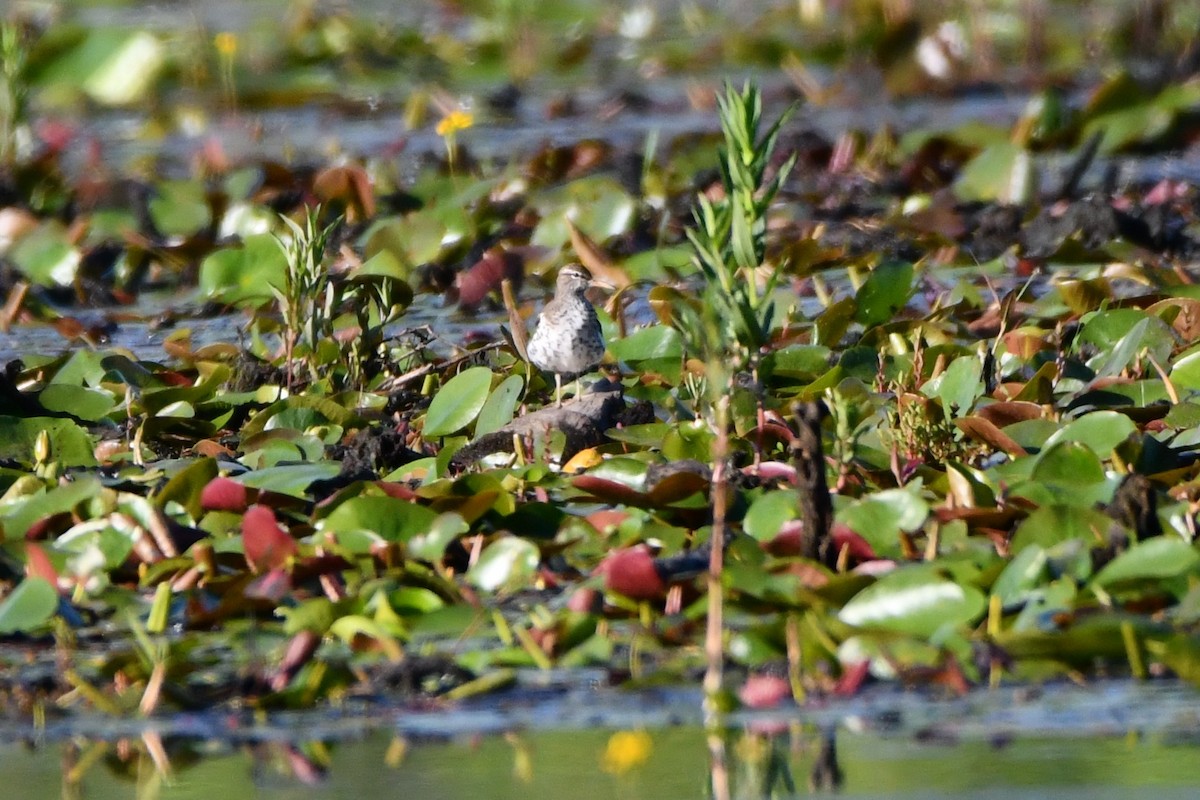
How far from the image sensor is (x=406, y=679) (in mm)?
3693

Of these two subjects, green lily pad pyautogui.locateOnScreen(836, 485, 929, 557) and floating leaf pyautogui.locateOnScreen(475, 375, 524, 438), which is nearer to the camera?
green lily pad pyautogui.locateOnScreen(836, 485, 929, 557)

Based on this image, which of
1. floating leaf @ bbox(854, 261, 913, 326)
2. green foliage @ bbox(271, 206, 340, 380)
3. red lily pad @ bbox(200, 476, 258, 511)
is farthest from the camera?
floating leaf @ bbox(854, 261, 913, 326)

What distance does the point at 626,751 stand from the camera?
3387 mm

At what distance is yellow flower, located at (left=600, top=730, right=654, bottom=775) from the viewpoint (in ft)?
10.9

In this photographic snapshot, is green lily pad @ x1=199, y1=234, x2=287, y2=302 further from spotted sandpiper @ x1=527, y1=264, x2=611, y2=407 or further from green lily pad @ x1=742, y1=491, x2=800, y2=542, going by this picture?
green lily pad @ x1=742, y1=491, x2=800, y2=542

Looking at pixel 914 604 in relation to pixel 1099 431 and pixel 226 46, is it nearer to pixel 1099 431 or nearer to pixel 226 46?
pixel 1099 431

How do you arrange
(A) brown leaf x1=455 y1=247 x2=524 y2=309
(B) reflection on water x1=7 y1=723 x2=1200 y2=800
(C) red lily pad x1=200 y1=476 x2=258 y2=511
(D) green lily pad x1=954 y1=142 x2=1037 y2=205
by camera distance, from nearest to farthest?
1. (B) reflection on water x1=7 y1=723 x2=1200 y2=800
2. (C) red lily pad x1=200 y1=476 x2=258 y2=511
3. (A) brown leaf x1=455 y1=247 x2=524 y2=309
4. (D) green lily pad x1=954 y1=142 x2=1037 y2=205

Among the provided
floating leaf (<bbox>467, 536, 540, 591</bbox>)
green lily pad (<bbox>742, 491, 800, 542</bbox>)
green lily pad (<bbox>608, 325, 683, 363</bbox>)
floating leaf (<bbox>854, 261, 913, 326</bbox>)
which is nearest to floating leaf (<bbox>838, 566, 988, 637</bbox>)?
green lily pad (<bbox>742, 491, 800, 542</bbox>)

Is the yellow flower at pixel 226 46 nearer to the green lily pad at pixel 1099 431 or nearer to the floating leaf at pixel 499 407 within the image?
the floating leaf at pixel 499 407

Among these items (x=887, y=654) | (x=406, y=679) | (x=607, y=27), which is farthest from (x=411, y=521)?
(x=607, y=27)

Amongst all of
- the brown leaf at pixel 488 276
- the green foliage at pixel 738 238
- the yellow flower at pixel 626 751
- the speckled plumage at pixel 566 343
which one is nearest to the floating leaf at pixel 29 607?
the yellow flower at pixel 626 751

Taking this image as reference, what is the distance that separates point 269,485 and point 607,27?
10.9 meters

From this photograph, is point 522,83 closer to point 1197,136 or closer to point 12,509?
point 1197,136

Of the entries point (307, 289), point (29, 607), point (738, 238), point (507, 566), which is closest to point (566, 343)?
point (307, 289)
